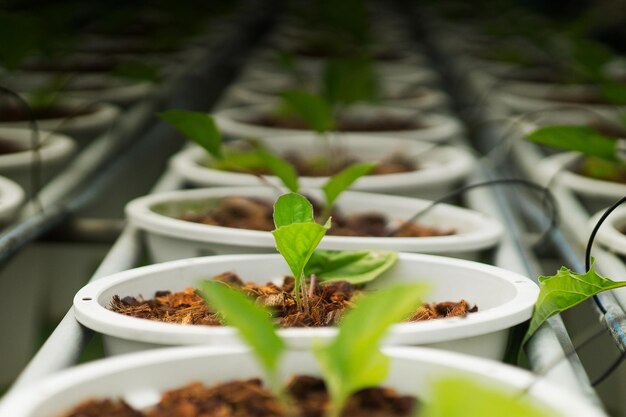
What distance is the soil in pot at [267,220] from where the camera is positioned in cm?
130

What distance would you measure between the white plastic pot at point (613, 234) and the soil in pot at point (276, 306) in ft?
0.76

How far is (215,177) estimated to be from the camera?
4.87ft

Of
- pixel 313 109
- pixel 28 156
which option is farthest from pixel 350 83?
pixel 28 156

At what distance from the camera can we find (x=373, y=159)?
1840 millimetres

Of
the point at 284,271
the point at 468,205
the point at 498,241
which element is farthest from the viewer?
the point at 468,205

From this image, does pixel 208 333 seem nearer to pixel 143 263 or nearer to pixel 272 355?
pixel 272 355

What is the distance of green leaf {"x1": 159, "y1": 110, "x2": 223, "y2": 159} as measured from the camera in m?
1.15

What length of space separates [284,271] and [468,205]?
609 mm

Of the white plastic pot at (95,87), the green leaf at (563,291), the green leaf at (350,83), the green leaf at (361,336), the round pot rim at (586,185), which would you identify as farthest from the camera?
the white plastic pot at (95,87)

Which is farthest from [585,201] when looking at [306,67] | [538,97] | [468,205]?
[306,67]

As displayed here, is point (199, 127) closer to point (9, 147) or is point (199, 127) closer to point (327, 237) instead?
point (327, 237)

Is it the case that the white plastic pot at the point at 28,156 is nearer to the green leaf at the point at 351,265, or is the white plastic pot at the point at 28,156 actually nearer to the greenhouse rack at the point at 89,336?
the greenhouse rack at the point at 89,336

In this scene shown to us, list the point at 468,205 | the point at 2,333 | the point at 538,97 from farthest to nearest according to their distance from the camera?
the point at 538,97, the point at 468,205, the point at 2,333

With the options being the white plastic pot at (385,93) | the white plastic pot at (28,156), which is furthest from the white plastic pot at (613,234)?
the white plastic pot at (385,93)
